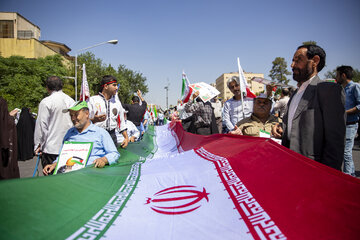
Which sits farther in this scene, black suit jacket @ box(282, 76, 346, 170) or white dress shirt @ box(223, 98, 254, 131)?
white dress shirt @ box(223, 98, 254, 131)

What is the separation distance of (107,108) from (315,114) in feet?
12.5

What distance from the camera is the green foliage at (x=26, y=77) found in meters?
34.9

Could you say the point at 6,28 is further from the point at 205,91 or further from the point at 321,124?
the point at 321,124

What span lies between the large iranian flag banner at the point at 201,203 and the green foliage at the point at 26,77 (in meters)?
36.9

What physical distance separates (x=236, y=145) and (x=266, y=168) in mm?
1059

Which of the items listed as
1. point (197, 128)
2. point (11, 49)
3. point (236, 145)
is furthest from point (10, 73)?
point (236, 145)

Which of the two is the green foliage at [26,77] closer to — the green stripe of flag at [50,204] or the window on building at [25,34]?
the window on building at [25,34]

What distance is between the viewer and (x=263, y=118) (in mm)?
3793

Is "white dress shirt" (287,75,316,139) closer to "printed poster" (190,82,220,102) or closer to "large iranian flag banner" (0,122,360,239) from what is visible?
"large iranian flag banner" (0,122,360,239)

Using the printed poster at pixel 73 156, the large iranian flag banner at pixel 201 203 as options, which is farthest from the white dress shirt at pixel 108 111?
the large iranian flag banner at pixel 201 203

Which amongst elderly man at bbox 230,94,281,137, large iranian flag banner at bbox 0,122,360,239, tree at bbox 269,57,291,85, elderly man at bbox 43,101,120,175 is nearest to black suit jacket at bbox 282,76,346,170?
large iranian flag banner at bbox 0,122,360,239

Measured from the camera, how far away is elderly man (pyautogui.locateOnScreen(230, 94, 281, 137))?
3662mm

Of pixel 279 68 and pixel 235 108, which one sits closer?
pixel 235 108

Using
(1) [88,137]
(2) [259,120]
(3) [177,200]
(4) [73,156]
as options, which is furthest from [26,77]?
(3) [177,200]
